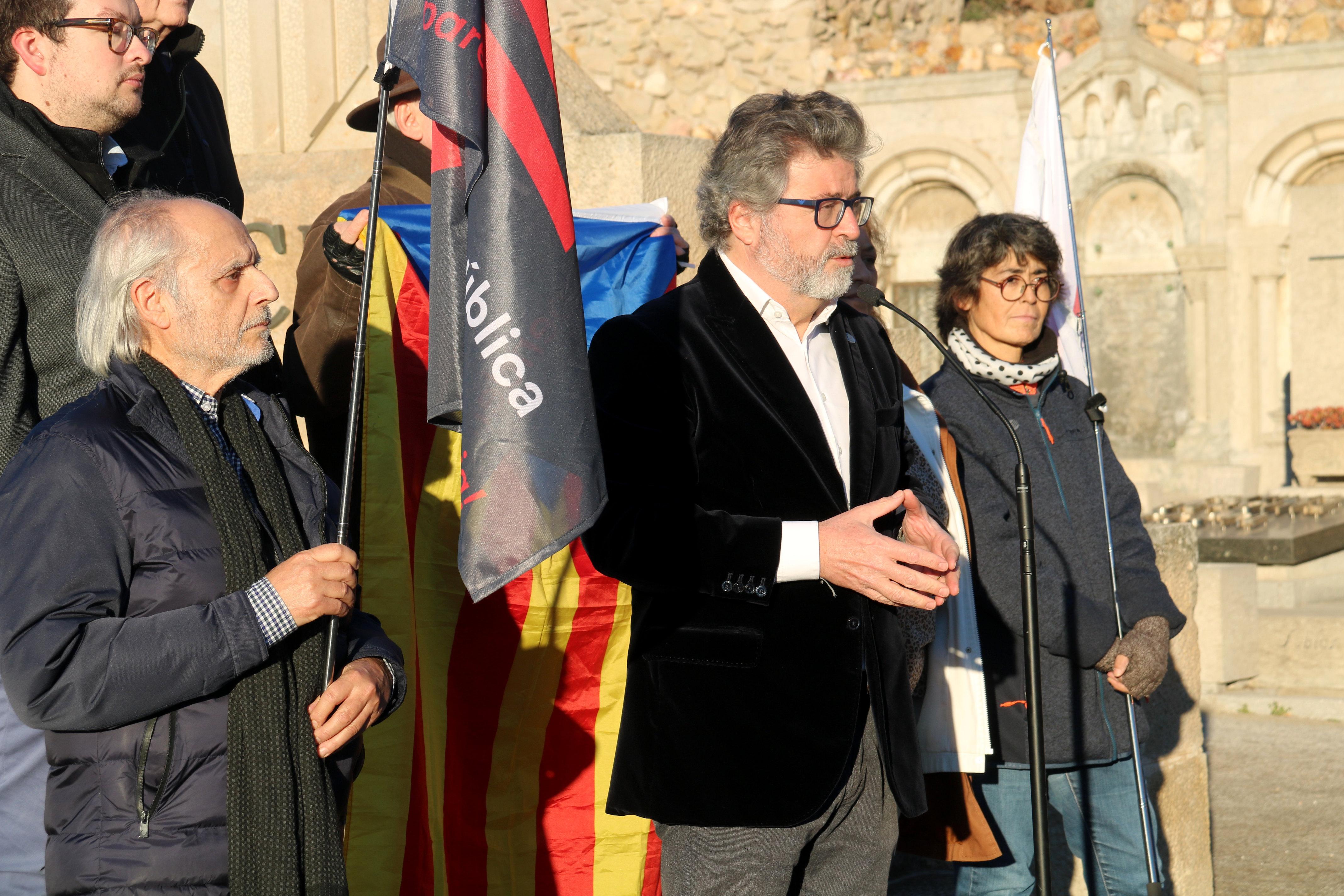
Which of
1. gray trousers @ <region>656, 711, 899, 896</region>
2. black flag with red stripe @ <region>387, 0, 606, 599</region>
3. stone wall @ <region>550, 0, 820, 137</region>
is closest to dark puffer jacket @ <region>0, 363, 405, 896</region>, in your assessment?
black flag with red stripe @ <region>387, 0, 606, 599</region>

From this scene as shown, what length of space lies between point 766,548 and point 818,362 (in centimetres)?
48

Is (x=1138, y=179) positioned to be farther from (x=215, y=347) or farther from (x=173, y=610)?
(x=173, y=610)

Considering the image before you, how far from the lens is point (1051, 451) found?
3.37 metres

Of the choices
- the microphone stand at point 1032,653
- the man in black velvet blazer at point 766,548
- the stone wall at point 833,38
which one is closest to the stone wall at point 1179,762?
the microphone stand at point 1032,653

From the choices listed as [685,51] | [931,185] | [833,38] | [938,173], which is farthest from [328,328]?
[685,51]

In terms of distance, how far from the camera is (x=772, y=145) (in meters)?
2.65

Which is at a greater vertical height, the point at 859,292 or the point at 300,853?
the point at 859,292

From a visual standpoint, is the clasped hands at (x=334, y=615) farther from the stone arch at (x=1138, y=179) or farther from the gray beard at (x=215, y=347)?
the stone arch at (x=1138, y=179)

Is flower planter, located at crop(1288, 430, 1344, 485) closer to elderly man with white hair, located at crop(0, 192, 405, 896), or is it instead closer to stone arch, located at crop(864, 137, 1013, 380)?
stone arch, located at crop(864, 137, 1013, 380)

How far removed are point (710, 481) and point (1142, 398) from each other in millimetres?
15266

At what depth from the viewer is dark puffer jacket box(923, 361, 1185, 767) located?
3.20 meters

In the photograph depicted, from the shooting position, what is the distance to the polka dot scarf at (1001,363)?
3.36 meters

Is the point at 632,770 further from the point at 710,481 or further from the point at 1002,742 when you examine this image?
the point at 1002,742

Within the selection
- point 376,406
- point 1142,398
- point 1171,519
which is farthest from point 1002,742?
point 1142,398
